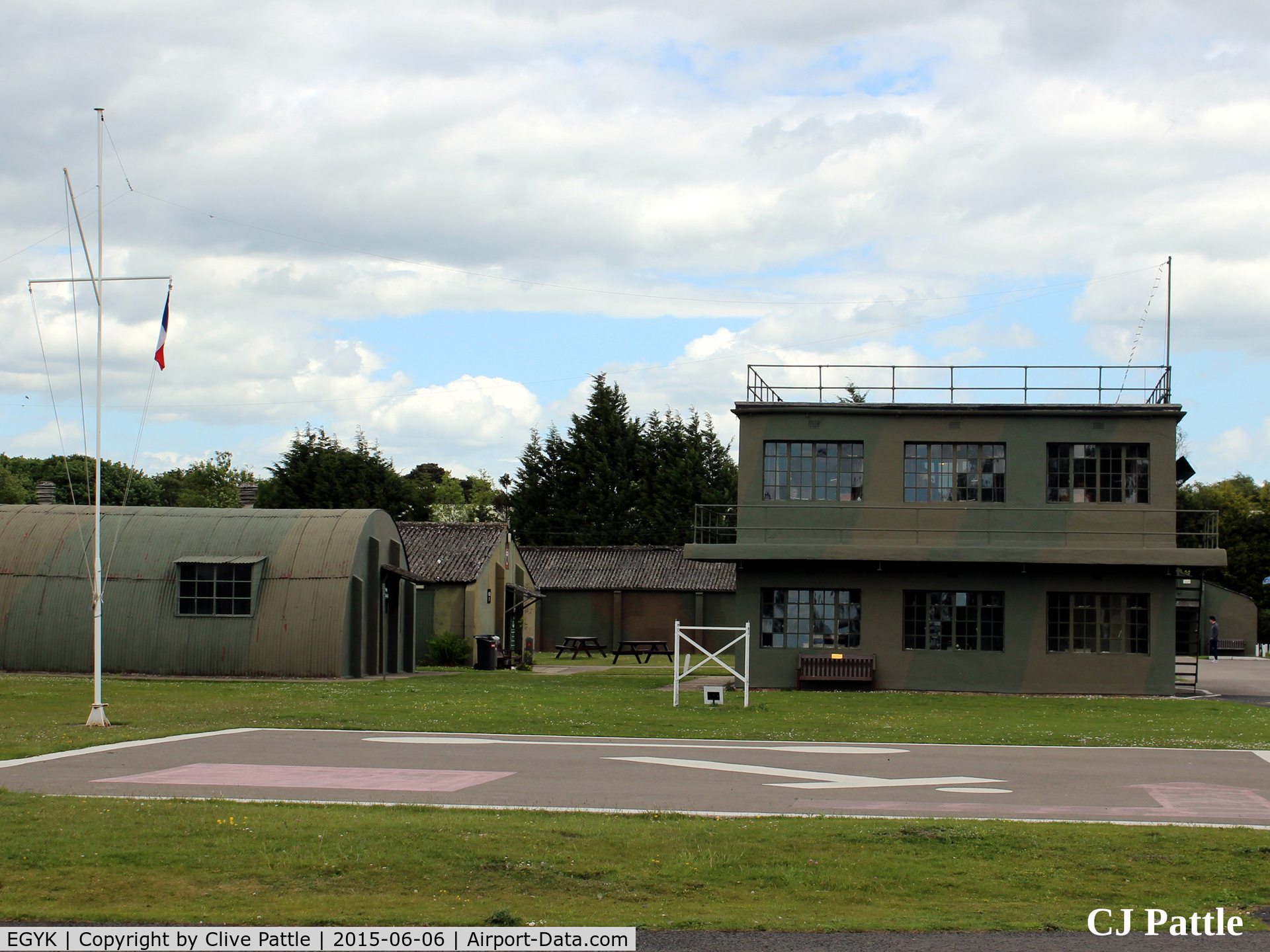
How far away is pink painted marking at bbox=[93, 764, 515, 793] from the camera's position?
42.2ft

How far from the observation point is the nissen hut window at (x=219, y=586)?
32.3m

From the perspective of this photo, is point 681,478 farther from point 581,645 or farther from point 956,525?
point 956,525

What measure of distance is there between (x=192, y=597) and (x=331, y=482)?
39651mm

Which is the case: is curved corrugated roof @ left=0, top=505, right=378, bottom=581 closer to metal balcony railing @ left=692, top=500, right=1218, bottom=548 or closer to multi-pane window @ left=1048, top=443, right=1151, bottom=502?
metal balcony railing @ left=692, top=500, right=1218, bottom=548

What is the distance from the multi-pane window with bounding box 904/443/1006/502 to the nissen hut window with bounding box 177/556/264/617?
16957 mm

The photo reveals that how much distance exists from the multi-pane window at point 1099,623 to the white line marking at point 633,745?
16.1 metres

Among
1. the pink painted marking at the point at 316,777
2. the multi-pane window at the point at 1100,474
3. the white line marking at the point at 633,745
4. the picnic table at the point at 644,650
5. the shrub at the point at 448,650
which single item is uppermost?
the multi-pane window at the point at 1100,474

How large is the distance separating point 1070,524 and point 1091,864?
2410 centimetres

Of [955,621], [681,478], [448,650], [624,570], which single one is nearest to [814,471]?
[955,621]

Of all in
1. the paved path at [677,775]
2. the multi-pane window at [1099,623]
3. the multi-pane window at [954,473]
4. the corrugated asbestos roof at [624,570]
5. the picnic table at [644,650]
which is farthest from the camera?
the corrugated asbestos roof at [624,570]

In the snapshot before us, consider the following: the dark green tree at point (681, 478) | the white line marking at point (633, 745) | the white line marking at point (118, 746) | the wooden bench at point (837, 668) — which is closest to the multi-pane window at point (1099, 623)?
the wooden bench at point (837, 668)

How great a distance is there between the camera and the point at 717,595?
60125 millimetres

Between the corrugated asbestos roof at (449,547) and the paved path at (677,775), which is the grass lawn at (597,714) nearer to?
the paved path at (677,775)

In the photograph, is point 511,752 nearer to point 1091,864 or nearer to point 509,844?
point 509,844
